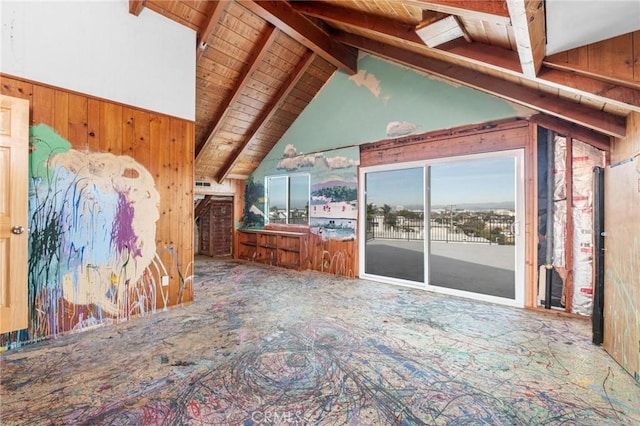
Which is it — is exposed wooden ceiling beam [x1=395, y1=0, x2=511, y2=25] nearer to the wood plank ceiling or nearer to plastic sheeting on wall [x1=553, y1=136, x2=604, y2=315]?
the wood plank ceiling

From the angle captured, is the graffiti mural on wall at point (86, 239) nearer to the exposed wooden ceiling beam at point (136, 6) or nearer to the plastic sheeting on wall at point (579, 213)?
the exposed wooden ceiling beam at point (136, 6)

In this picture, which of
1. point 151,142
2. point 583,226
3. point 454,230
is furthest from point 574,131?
point 454,230

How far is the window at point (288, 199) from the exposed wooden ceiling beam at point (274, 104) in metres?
1.02

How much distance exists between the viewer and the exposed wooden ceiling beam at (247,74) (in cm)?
455

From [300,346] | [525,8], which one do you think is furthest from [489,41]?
[300,346]

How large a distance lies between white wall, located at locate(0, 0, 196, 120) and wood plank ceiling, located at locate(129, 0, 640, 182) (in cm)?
26

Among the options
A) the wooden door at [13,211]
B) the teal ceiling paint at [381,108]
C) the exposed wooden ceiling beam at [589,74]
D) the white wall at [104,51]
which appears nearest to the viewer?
the exposed wooden ceiling beam at [589,74]

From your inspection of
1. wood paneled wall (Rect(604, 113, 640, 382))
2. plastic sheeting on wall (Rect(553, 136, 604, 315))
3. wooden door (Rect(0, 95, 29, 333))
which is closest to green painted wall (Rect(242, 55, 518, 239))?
plastic sheeting on wall (Rect(553, 136, 604, 315))

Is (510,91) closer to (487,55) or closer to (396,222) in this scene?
(487,55)

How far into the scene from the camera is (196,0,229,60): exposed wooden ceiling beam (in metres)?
3.58

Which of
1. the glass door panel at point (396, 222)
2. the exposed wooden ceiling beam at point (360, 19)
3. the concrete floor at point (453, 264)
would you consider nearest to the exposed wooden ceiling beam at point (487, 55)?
the exposed wooden ceiling beam at point (360, 19)

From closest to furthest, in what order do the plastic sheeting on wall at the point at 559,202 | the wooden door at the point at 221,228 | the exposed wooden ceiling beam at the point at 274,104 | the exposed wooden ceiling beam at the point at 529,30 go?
the exposed wooden ceiling beam at the point at 529,30
the plastic sheeting on wall at the point at 559,202
the exposed wooden ceiling beam at the point at 274,104
the wooden door at the point at 221,228

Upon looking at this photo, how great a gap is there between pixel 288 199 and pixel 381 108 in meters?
3.07

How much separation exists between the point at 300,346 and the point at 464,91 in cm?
417
